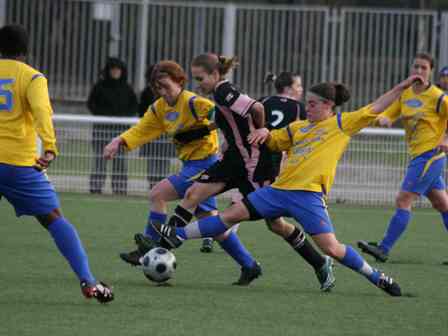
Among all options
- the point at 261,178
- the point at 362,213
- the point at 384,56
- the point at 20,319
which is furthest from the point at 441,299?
the point at 384,56

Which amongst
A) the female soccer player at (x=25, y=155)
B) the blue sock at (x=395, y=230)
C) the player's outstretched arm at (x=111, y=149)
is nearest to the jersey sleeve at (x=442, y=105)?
the blue sock at (x=395, y=230)

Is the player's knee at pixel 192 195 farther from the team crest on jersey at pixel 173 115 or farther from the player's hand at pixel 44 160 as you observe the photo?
the player's hand at pixel 44 160

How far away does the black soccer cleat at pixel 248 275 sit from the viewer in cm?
935

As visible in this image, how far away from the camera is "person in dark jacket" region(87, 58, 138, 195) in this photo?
17.2m

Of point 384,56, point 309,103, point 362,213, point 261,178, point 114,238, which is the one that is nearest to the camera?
point 309,103

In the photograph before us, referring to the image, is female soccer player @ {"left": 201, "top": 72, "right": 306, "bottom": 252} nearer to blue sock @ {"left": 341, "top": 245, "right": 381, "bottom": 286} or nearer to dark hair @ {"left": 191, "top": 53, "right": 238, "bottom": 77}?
dark hair @ {"left": 191, "top": 53, "right": 238, "bottom": 77}

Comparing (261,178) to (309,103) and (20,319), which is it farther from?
(20,319)

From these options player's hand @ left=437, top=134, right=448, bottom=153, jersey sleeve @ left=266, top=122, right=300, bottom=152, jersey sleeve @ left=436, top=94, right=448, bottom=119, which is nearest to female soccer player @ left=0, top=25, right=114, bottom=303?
jersey sleeve @ left=266, top=122, right=300, bottom=152

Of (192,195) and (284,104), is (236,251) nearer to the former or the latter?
(192,195)

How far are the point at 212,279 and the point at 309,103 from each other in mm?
1721

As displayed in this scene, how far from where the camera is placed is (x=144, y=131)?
395 inches

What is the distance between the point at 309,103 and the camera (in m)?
8.85

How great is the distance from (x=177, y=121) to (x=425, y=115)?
2626mm

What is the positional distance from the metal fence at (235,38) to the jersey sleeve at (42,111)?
1528cm
